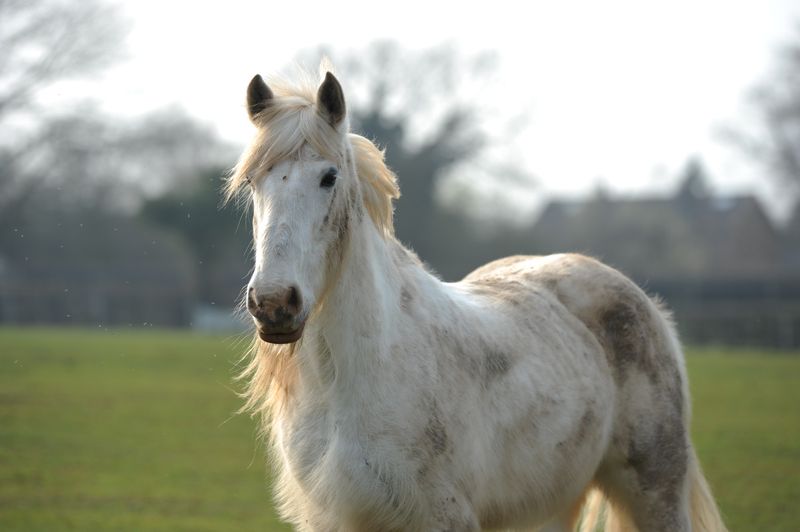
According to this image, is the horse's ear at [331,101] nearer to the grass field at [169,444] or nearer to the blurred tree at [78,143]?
the grass field at [169,444]

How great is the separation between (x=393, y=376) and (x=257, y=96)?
127 cm

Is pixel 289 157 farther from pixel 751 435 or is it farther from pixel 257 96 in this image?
pixel 751 435

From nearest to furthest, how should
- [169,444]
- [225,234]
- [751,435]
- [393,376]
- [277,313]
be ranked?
[277,313] → [393,376] → [169,444] → [751,435] → [225,234]

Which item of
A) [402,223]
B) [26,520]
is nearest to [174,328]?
[402,223]

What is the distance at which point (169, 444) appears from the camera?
14297 millimetres

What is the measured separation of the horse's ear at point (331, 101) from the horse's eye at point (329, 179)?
23 cm

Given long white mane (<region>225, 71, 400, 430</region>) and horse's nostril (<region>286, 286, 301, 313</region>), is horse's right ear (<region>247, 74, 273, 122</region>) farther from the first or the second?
horse's nostril (<region>286, 286, 301, 313</region>)

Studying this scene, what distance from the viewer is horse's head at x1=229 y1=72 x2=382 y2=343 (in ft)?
11.2

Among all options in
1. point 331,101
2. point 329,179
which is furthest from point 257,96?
point 329,179

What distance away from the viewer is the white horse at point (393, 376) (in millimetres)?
3711

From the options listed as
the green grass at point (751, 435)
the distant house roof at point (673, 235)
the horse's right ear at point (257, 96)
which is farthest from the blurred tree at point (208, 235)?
the horse's right ear at point (257, 96)

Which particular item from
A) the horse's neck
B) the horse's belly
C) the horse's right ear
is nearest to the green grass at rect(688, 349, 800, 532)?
the horse's belly

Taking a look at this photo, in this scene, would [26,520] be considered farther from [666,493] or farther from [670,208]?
[670,208]

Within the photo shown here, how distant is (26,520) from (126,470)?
331 centimetres
